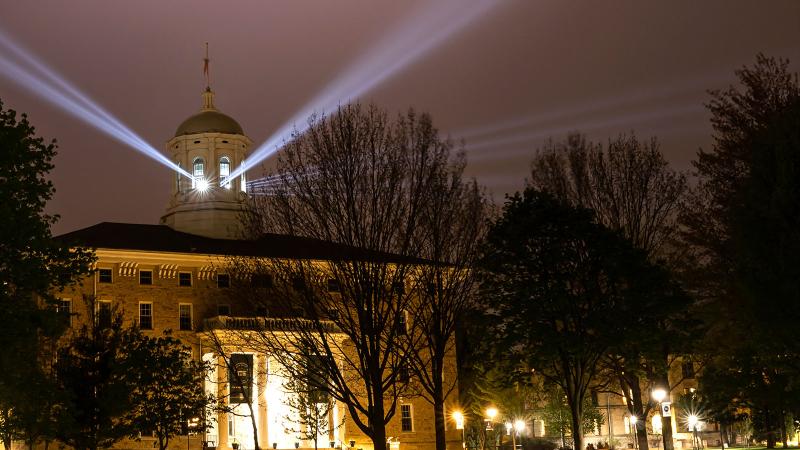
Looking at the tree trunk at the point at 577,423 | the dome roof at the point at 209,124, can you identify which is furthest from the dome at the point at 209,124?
the tree trunk at the point at 577,423

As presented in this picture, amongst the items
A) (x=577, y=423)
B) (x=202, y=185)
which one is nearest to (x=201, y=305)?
(x=202, y=185)

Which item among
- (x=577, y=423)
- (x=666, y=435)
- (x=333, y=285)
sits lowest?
(x=666, y=435)

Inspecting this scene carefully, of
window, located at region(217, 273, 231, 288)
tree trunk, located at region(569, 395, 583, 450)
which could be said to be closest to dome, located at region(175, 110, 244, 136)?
window, located at region(217, 273, 231, 288)

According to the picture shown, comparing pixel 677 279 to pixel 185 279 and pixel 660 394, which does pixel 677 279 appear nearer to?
pixel 660 394

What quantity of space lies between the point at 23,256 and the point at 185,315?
4248 cm

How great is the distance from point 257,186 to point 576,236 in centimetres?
1229

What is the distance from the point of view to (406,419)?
79.5 m

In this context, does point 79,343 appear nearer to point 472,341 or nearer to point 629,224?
point 472,341

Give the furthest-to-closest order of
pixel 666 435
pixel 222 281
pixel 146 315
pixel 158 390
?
pixel 222 281
pixel 146 315
pixel 158 390
pixel 666 435

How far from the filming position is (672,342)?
40.6 meters

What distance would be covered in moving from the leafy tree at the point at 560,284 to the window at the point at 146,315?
37902 millimetres

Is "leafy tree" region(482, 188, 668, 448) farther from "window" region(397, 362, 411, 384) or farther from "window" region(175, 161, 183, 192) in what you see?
"window" region(175, 161, 183, 192)

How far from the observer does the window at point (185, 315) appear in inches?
2886

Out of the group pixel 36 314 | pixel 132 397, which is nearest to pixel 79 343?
pixel 132 397
